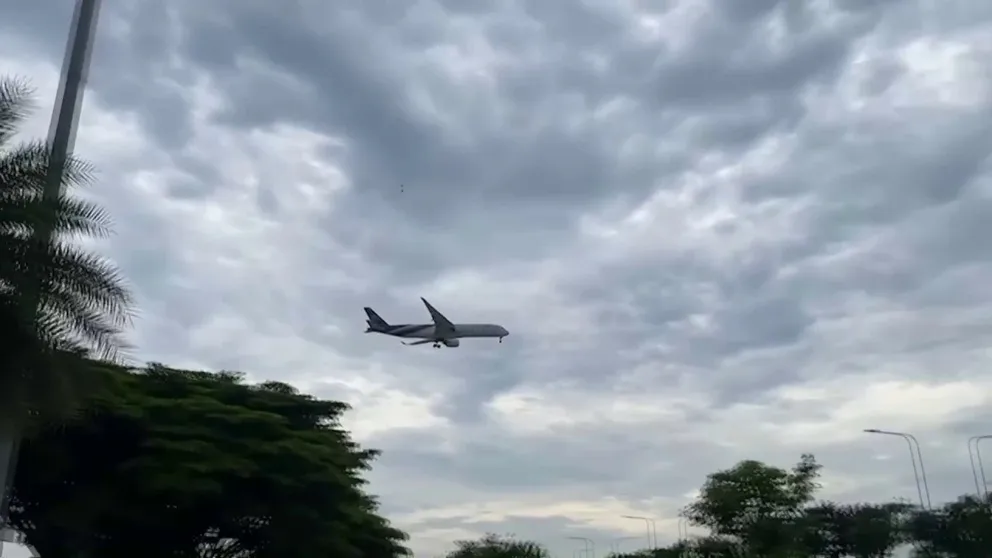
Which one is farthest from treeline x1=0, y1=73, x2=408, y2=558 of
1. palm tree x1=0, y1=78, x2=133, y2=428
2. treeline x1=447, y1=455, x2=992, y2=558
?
treeline x1=447, y1=455, x2=992, y2=558

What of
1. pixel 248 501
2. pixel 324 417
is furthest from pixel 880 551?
pixel 248 501

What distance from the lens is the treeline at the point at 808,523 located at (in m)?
52.7

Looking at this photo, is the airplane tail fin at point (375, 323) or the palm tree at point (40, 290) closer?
the palm tree at point (40, 290)

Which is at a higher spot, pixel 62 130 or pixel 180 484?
pixel 62 130

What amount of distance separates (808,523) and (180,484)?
42391 millimetres

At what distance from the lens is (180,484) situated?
31578 millimetres

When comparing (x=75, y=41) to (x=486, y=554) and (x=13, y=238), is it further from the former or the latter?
(x=486, y=554)

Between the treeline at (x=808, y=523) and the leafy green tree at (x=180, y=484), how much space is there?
32.9m

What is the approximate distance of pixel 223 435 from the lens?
33969 mm

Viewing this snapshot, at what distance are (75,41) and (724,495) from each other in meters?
55.4

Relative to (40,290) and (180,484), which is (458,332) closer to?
(180,484)

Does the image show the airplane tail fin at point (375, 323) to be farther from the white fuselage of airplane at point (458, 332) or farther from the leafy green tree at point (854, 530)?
the leafy green tree at point (854, 530)

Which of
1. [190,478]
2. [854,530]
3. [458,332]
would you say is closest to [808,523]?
[854,530]

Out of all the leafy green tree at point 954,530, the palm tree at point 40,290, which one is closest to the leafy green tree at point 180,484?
the palm tree at point 40,290
